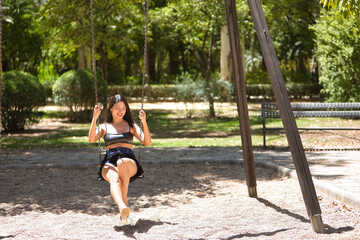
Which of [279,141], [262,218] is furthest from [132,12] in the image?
[262,218]

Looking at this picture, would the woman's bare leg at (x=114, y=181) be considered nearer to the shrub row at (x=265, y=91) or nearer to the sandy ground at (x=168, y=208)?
the sandy ground at (x=168, y=208)

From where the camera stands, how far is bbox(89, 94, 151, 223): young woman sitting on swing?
4996 millimetres

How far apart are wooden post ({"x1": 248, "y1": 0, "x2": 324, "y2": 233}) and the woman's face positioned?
158 centimetres

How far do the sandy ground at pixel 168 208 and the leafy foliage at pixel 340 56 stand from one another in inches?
390

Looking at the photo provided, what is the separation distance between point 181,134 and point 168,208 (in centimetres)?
939

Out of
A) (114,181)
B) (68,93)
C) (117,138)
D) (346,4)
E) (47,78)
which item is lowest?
(114,181)

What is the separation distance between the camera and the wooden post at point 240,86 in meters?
6.07

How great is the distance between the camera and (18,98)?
49.2 ft

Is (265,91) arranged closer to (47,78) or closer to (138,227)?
(47,78)

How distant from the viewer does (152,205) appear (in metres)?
6.03

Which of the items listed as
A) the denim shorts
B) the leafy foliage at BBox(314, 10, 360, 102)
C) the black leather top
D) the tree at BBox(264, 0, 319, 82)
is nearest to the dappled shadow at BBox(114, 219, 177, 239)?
the denim shorts

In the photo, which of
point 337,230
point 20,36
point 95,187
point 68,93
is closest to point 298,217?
point 337,230

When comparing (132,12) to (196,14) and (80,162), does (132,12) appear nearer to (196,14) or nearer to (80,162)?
(196,14)

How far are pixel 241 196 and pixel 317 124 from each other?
34.4 ft
